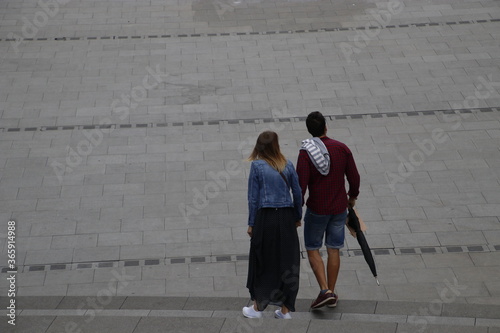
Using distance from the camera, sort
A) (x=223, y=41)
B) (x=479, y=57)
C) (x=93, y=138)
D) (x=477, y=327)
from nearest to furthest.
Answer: (x=477, y=327) < (x=93, y=138) < (x=479, y=57) < (x=223, y=41)

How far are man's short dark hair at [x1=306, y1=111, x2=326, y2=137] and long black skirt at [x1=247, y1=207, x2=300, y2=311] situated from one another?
2.28 ft

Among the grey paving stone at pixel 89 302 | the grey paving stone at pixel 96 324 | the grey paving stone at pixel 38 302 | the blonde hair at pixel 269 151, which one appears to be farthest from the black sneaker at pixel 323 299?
the grey paving stone at pixel 38 302

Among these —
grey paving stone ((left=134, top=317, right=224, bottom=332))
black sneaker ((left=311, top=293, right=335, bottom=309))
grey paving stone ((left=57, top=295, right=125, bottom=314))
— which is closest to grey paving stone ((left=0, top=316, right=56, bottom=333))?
grey paving stone ((left=134, top=317, right=224, bottom=332))

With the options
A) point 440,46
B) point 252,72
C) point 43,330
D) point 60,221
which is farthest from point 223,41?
point 43,330

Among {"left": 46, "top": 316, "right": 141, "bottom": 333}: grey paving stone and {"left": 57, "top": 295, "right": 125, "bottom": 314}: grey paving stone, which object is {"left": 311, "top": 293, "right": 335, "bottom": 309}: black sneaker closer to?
{"left": 46, "top": 316, "right": 141, "bottom": 333}: grey paving stone

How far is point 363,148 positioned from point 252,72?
10.3 feet

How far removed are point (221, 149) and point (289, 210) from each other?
4460 millimetres

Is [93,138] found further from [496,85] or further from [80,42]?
[496,85]

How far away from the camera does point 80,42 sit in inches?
551

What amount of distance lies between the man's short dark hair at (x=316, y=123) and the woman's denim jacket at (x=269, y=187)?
0.42 m

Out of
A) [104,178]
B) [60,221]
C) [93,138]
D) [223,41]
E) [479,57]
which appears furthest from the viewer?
[223,41]

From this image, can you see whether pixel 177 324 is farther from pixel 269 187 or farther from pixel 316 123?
pixel 316 123

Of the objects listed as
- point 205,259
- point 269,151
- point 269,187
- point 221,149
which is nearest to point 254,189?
point 269,187

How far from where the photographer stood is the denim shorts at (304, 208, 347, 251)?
6258mm
